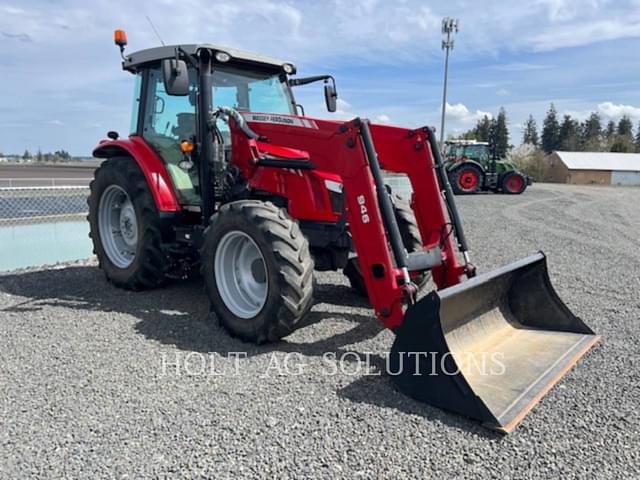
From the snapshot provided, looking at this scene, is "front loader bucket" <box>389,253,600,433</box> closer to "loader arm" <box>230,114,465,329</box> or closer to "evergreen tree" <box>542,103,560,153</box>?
"loader arm" <box>230,114,465,329</box>

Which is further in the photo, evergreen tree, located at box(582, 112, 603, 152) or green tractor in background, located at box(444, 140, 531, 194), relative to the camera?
evergreen tree, located at box(582, 112, 603, 152)

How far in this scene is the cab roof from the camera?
191 inches

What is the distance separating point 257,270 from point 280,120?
1.37m

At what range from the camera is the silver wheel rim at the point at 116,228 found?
235 inches

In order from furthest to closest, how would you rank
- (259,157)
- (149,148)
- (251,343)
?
(149,148) < (259,157) < (251,343)

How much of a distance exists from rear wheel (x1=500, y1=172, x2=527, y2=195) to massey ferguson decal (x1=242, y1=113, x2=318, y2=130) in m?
20.2

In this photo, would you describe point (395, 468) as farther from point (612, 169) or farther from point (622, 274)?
point (612, 169)

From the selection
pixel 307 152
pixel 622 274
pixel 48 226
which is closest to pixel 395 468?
pixel 307 152

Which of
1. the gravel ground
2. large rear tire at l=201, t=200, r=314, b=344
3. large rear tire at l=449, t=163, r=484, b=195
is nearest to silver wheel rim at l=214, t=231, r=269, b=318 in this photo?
large rear tire at l=201, t=200, r=314, b=344

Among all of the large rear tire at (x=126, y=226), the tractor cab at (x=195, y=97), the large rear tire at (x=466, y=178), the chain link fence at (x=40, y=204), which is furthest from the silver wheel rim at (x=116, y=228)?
the large rear tire at (x=466, y=178)

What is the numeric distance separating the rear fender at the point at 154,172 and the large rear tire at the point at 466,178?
1828 centimetres

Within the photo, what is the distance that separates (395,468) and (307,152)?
2.67 meters

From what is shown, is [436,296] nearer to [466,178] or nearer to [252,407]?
[252,407]

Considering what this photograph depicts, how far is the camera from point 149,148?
5492 mm
